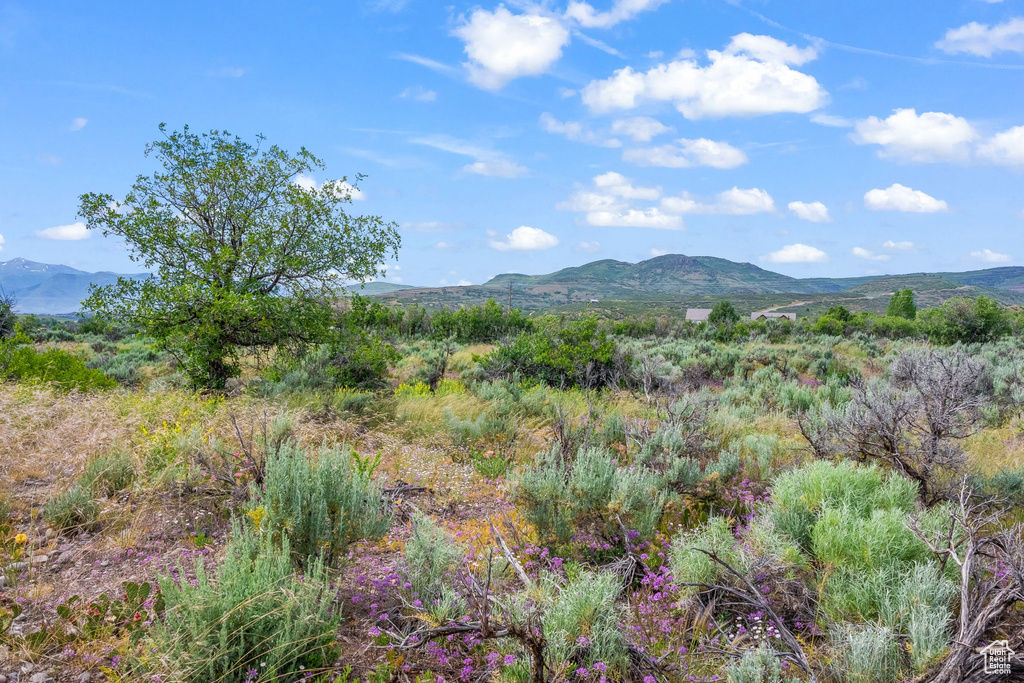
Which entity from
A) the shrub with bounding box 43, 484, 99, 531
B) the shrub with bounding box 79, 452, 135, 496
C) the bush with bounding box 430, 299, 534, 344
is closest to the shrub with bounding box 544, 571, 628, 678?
the shrub with bounding box 43, 484, 99, 531

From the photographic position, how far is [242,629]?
2.57 meters

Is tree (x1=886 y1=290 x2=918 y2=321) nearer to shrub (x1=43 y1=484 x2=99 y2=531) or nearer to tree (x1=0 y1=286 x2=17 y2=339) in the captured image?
shrub (x1=43 y1=484 x2=99 y2=531)

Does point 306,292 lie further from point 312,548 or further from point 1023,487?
point 1023,487

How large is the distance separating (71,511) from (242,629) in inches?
114

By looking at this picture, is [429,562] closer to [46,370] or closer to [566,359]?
[46,370]

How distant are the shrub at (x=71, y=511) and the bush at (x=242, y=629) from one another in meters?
2.20

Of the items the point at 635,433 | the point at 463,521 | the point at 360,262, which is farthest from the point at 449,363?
the point at 463,521

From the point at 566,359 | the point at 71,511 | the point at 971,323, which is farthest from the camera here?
the point at 971,323

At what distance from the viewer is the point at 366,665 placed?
283 centimetres

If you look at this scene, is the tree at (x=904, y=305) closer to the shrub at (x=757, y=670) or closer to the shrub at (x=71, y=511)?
the shrub at (x=757, y=670)

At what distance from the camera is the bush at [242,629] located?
2.49 metres

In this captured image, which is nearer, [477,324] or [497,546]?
[497,546]

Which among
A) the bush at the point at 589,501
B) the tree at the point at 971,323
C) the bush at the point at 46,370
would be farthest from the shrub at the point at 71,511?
the tree at the point at 971,323

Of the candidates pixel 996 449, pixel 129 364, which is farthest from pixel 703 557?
pixel 129 364
